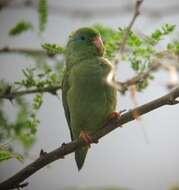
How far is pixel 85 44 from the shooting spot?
4.61 metres

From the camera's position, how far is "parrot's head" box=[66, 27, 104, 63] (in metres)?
4.43

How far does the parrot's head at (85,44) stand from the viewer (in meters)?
4.43

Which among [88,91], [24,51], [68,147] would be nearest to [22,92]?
[24,51]

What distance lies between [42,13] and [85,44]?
144cm

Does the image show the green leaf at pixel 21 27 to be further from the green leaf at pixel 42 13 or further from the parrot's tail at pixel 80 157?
the parrot's tail at pixel 80 157

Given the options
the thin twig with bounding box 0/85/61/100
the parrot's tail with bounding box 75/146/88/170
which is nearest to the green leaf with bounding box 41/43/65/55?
the thin twig with bounding box 0/85/61/100

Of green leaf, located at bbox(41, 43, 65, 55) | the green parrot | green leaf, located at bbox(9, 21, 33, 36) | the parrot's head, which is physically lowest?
the green parrot

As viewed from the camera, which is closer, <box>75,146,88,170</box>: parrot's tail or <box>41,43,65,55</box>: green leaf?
<box>41,43,65,55</box>: green leaf

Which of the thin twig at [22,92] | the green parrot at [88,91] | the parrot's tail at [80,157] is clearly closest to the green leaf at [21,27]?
the thin twig at [22,92]

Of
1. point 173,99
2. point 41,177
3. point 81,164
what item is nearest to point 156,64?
point 173,99

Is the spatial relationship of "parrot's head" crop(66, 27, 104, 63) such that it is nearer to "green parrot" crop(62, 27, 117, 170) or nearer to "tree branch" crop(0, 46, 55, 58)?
"green parrot" crop(62, 27, 117, 170)

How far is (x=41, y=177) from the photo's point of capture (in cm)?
519

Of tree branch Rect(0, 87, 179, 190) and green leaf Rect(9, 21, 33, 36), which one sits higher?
green leaf Rect(9, 21, 33, 36)

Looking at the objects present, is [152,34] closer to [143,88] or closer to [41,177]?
[143,88]
